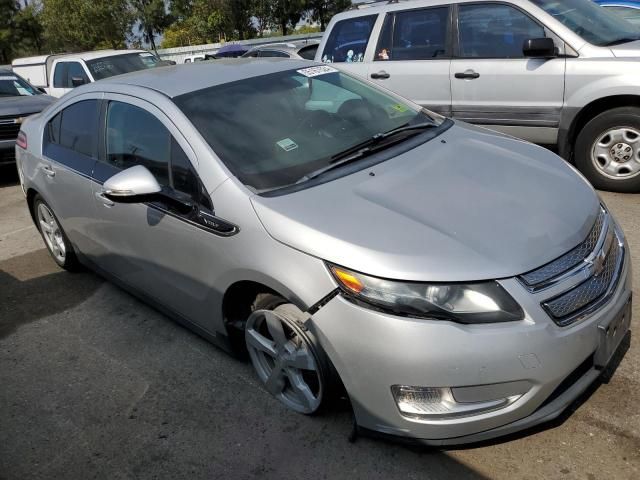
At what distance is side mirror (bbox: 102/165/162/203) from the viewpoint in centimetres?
283

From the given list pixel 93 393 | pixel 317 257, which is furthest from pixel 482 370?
pixel 93 393

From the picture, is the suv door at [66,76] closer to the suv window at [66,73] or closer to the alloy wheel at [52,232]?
the suv window at [66,73]

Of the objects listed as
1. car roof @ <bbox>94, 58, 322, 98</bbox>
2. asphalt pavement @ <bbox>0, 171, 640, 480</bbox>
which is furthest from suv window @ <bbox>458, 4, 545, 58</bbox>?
car roof @ <bbox>94, 58, 322, 98</bbox>

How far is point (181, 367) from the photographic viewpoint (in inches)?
130

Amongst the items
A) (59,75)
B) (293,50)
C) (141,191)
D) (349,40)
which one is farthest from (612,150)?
(59,75)

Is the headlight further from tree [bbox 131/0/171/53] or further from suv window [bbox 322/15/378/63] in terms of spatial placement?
tree [bbox 131/0/171/53]

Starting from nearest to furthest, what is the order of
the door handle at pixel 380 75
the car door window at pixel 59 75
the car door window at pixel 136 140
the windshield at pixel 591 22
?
1. the car door window at pixel 136 140
2. the windshield at pixel 591 22
3. the door handle at pixel 380 75
4. the car door window at pixel 59 75

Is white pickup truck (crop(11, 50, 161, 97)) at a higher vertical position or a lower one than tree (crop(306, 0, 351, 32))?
higher

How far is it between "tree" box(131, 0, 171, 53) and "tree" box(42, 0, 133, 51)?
159 cm

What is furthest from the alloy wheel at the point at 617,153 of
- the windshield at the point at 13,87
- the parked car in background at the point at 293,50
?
the windshield at the point at 13,87

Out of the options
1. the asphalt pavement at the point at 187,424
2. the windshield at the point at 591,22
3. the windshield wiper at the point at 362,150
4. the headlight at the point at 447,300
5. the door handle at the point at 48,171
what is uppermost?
the windshield at the point at 591,22

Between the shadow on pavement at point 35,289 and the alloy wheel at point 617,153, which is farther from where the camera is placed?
the alloy wheel at point 617,153

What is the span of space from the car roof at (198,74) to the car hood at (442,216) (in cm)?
106

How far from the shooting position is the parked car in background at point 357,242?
2.13 meters
